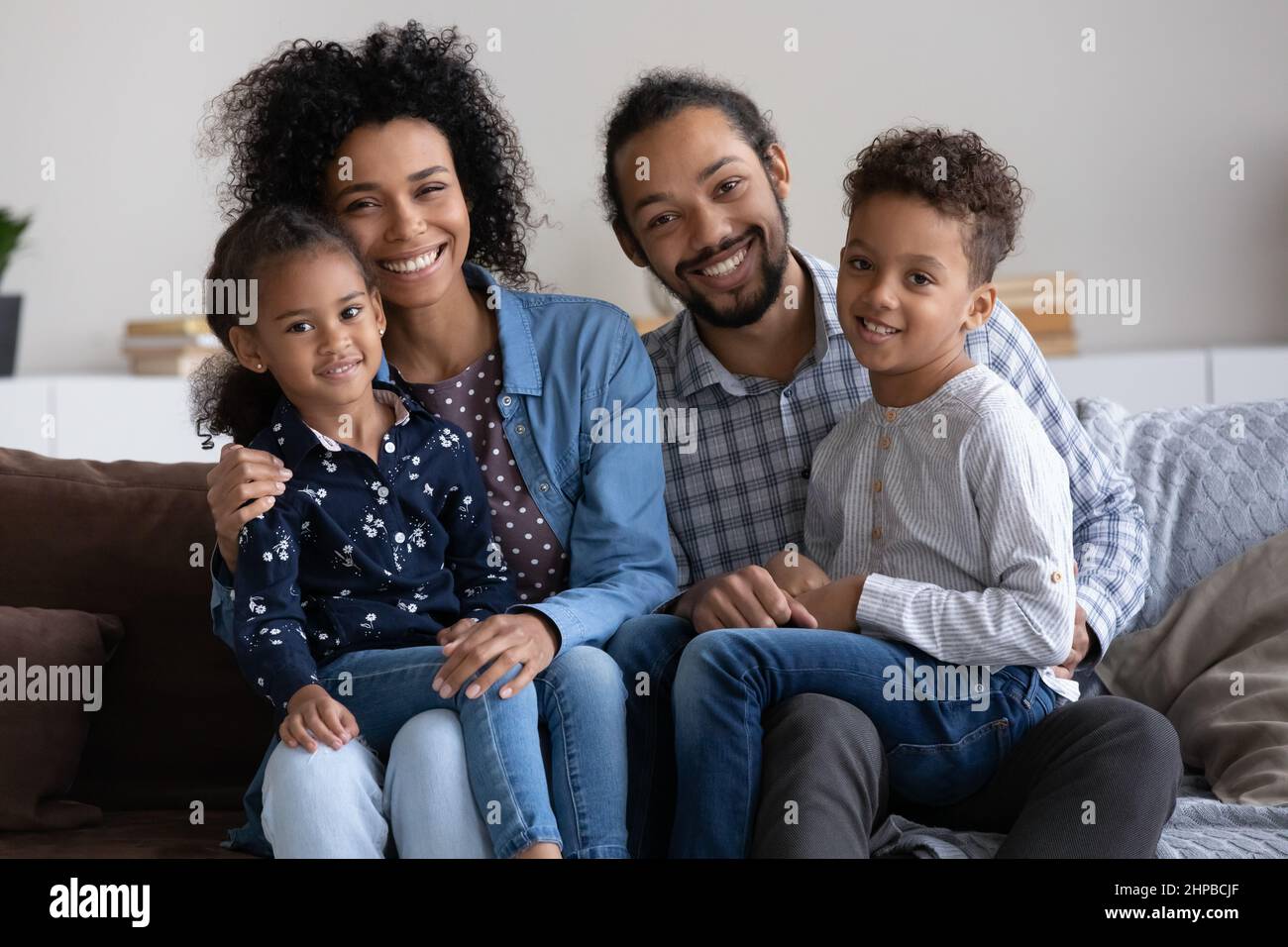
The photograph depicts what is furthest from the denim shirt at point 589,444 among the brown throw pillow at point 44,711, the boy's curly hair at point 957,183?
the boy's curly hair at point 957,183

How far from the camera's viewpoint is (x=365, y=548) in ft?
5.07

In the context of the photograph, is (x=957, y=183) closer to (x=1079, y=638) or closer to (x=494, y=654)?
(x=1079, y=638)

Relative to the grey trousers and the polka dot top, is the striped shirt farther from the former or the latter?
the polka dot top

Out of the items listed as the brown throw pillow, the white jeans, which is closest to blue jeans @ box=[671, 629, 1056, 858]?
the white jeans

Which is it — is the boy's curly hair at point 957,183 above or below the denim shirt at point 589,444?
above

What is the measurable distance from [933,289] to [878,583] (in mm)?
356

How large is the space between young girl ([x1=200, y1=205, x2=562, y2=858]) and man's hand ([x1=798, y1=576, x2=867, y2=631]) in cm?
34

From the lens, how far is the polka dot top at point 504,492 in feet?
5.59

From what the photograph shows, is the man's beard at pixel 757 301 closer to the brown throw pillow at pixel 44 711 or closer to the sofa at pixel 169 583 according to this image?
the sofa at pixel 169 583

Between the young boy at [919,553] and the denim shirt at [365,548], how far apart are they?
1.04 feet

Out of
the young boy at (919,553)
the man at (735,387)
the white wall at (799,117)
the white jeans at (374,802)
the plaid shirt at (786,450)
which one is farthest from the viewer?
the white wall at (799,117)

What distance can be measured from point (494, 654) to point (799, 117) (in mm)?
2211

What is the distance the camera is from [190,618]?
1.85 m
